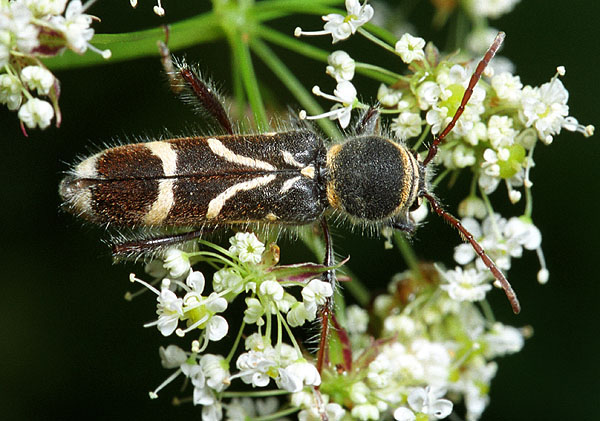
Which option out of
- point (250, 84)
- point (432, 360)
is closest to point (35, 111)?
point (250, 84)

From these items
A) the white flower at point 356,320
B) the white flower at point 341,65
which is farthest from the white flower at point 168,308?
the white flower at point 341,65

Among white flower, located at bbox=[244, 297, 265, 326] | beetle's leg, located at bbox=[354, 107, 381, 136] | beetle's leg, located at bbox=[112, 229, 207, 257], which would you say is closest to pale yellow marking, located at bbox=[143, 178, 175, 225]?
beetle's leg, located at bbox=[112, 229, 207, 257]

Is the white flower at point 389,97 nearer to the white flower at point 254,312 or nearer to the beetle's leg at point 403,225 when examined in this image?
the beetle's leg at point 403,225

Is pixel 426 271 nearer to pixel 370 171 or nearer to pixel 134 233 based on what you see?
pixel 370 171

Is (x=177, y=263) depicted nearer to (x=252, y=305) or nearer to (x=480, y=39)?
(x=252, y=305)

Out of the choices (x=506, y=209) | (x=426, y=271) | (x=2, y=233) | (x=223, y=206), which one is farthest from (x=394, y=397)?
(x=2, y=233)

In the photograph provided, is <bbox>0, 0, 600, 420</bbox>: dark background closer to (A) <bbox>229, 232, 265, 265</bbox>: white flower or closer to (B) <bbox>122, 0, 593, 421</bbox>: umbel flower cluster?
(B) <bbox>122, 0, 593, 421</bbox>: umbel flower cluster
